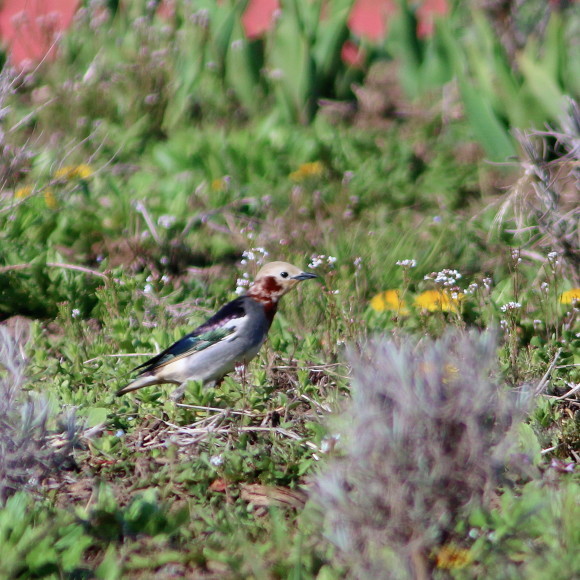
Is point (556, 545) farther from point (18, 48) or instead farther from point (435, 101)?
point (18, 48)

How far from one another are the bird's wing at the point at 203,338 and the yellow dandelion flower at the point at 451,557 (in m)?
1.82

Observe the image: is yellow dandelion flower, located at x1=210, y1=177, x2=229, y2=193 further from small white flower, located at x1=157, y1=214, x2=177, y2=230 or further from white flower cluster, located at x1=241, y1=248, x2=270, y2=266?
white flower cluster, located at x1=241, y1=248, x2=270, y2=266

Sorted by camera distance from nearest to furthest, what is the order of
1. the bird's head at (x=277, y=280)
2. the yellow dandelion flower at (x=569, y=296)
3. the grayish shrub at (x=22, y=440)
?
the grayish shrub at (x=22, y=440) → the bird's head at (x=277, y=280) → the yellow dandelion flower at (x=569, y=296)

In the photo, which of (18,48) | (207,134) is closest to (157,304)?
(207,134)

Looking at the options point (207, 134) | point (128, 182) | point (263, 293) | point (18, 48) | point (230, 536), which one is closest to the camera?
point (230, 536)

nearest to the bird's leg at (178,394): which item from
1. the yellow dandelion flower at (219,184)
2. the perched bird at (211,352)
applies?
the perched bird at (211,352)

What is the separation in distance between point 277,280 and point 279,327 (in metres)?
0.52

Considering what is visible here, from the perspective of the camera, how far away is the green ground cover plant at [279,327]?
2.79 meters

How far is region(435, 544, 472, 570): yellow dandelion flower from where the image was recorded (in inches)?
112

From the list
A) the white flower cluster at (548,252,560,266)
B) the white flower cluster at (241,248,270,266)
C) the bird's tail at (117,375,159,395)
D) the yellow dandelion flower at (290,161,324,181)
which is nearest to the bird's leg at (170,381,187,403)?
the bird's tail at (117,375,159,395)

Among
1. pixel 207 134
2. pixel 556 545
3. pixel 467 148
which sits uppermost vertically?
pixel 556 545

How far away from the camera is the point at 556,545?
2.94 metres

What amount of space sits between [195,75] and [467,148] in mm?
2397

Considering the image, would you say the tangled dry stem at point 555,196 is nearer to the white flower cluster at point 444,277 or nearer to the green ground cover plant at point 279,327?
the green ground cover plant at point 279,327
